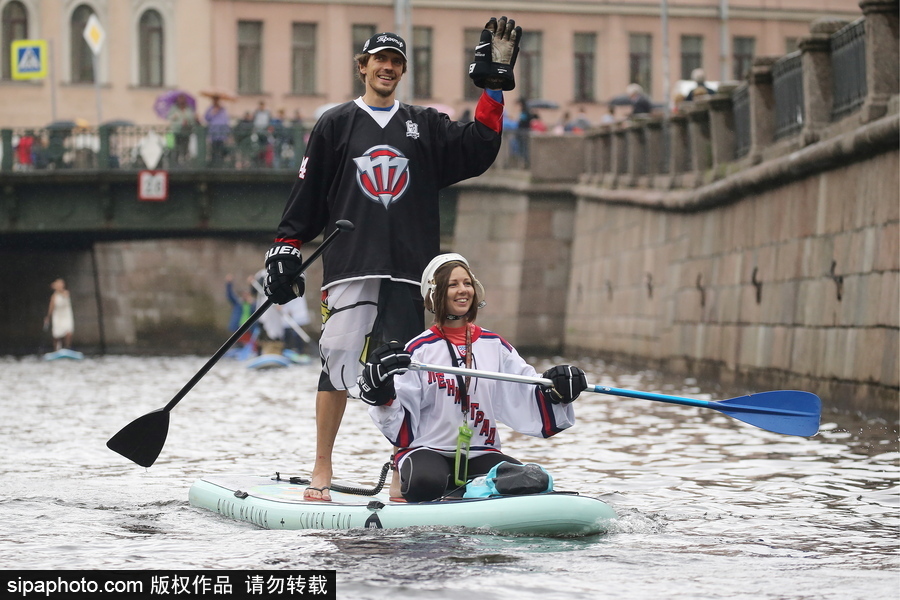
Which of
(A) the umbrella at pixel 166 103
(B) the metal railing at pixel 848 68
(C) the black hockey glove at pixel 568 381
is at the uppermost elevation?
(B) the metal railing at pixel 848 68

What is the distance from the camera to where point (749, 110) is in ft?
60.3

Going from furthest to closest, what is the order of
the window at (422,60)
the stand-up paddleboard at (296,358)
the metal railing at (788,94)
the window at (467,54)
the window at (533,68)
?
the window at (533,68) < the window at (467,54) < the window at (422,60) < the stand-up paddleboard at (296,358) < the metal railing at (788,94)

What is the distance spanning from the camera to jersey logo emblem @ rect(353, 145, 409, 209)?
712 cm

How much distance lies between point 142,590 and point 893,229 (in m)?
8.86

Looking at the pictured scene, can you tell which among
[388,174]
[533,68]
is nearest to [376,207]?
[388,174]

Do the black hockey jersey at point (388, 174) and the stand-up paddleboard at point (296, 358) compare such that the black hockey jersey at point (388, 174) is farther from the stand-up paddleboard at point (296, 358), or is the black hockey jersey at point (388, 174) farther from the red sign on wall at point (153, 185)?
the red sign on wall at point (153, 185)

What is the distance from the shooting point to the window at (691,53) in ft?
157

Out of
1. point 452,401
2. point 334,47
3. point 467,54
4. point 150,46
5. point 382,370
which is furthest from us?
point 467,54

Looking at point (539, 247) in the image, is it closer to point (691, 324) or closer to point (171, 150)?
point (171, 150)

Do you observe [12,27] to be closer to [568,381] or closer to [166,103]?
[166,103]

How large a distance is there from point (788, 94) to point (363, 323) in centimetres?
1049

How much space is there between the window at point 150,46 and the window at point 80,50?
137 cm

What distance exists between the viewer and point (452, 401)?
6.76 meters

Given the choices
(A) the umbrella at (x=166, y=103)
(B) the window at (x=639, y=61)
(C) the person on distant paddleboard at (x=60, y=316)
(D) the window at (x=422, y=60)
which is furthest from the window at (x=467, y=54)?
(C) the person on distant paddleboard at (x=60, y=316)
